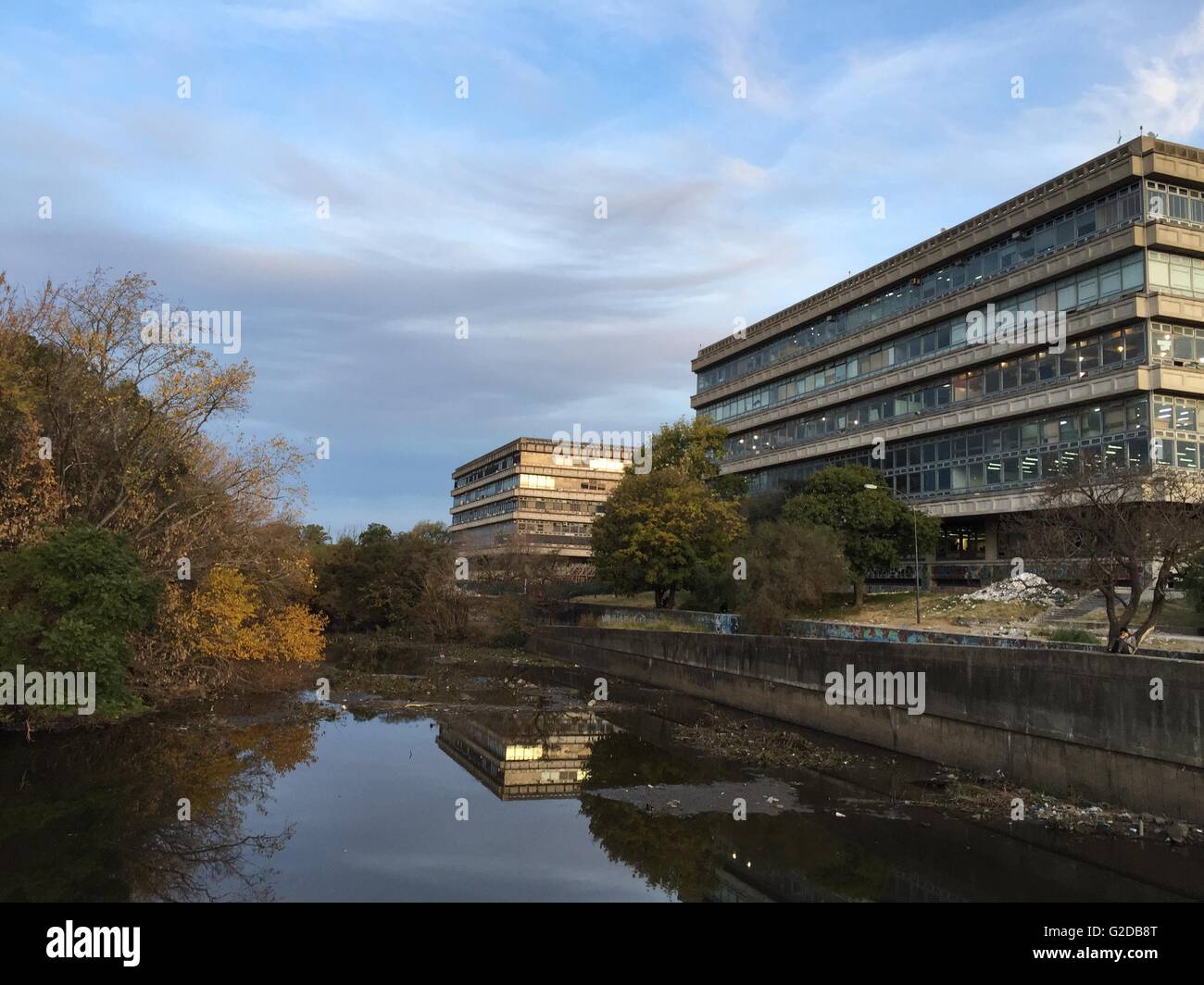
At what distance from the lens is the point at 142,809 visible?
17688mm

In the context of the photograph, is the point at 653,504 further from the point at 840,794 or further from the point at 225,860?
the point at 225,860

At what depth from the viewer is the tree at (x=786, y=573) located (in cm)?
3747

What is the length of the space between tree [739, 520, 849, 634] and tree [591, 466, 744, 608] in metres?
7.04

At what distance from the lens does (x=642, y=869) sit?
1470cm

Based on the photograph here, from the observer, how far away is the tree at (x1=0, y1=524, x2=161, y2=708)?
21688 millimetres

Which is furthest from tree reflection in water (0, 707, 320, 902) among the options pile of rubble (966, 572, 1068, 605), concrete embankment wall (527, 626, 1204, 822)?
pile of rubble (966, 572, 1068, 605)

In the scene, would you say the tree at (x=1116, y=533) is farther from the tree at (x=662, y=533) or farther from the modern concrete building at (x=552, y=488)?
the modern concrete building at (x=552, y=488)

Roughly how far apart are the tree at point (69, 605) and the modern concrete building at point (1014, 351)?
115ft

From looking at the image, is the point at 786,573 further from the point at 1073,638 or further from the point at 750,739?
the point at 1073,638

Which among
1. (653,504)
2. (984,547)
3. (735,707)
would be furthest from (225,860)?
(984,547)

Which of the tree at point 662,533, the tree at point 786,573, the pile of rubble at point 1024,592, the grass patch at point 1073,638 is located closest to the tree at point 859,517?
the tree at point 786,573

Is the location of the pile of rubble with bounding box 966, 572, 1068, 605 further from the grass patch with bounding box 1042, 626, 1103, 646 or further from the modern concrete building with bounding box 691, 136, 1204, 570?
the grass patch with bounding box 1042, 626, 1103, 646

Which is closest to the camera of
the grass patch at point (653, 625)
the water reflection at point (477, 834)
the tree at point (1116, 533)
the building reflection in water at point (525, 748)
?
the water reflection at point (477, 834)
